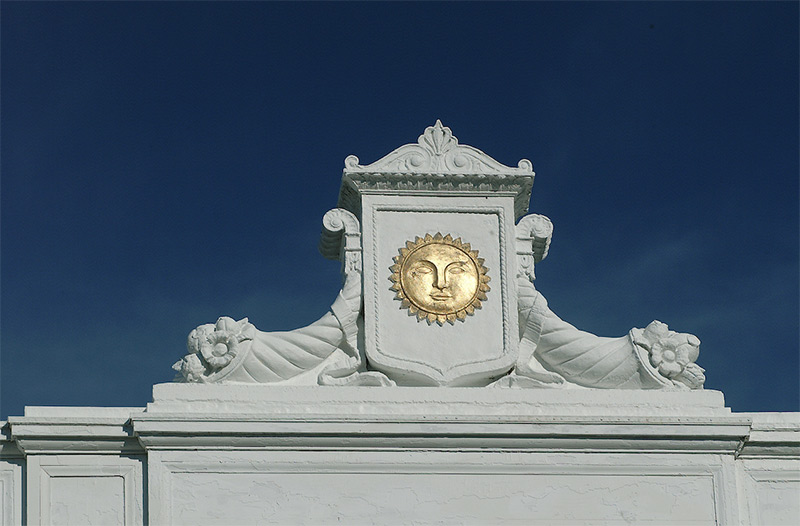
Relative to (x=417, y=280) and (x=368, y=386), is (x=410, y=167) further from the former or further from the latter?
(x=368, y=386)

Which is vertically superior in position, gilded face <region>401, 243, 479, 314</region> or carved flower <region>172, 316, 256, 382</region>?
gilded face <region>401, 243, 479, 314</region>

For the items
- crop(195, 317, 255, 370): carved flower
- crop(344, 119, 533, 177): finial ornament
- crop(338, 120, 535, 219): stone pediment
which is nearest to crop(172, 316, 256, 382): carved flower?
crop(195, 317, 255, 370): carved flower

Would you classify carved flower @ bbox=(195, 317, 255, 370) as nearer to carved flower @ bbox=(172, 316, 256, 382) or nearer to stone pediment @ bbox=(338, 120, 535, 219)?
carved flower @ bbox=(172, 316, 256, 382)

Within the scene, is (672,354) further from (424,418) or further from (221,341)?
(221,341)

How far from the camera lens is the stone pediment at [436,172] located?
627 inches

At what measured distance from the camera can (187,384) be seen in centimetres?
1510

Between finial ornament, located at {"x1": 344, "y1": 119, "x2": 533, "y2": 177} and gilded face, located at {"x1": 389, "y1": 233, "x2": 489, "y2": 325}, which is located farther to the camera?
finial ornament, located at {"x1": 344, "y1": 119, "x2": 533, "y2": 177}

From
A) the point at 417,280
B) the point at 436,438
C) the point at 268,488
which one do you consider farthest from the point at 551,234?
the point at 268,488

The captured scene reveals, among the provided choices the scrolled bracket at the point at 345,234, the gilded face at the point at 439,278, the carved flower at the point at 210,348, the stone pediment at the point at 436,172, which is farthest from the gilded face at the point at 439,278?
the carved flower at the point at 210,348

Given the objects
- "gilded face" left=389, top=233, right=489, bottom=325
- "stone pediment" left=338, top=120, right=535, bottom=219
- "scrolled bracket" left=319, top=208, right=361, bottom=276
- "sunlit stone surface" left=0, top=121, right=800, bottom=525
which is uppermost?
"stone pediment" left=338, top=120, right=535, bottom=219

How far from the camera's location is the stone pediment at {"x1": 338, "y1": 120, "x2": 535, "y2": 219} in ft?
52.2

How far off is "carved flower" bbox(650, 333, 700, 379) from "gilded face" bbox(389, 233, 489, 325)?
168 centimetres

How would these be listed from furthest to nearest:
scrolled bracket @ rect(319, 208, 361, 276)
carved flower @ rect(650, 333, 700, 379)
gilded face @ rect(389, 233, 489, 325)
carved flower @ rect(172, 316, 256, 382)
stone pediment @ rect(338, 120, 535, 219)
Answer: stone pediment @ rect(338, 120, 535, 219) → scrolled bracket @ rect(319, 208, 361, 276) → gilded face @ rect(389, 233, 489, 325) → carved flower @ rect(650, 333, 700, 379) → carved flower @ rect(172, 316, 256, 382)

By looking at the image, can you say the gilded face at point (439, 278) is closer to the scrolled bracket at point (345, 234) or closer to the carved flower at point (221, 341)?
the scrolled bracket at point (345, 234)
